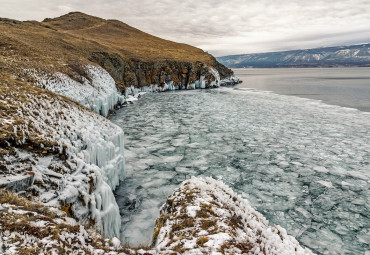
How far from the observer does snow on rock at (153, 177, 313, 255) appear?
330cm

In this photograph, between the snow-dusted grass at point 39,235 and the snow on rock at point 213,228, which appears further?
the snow on rock at point 213,228

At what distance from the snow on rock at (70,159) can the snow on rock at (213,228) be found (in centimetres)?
166

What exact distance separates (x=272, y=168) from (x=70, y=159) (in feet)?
28.1

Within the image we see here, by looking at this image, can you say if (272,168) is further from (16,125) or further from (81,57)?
(81,57)

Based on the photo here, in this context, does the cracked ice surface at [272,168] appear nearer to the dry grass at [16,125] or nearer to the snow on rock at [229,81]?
the dry grass at [16,125]

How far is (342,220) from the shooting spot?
6.86 m

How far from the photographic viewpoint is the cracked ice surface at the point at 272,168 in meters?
6.71

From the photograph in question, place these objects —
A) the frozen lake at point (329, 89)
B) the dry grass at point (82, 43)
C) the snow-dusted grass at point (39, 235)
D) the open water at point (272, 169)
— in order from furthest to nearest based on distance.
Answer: the frozen lake at point (329, 89) → the dry grass at point (82, 43) → the open water at point (272, 169) → the snow-dusted grass at point (39, 235)

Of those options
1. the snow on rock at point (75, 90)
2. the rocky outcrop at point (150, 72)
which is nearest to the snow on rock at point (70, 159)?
the snow on rock at point (75, 90)

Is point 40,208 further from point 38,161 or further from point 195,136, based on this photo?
point 195,136

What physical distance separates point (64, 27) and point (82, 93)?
7675cm

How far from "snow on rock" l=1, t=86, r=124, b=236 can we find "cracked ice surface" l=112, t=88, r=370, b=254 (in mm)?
1281

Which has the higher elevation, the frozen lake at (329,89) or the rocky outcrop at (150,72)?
the rocky outcrop at (150,72)

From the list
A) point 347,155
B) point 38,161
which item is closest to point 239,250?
point 38,161
